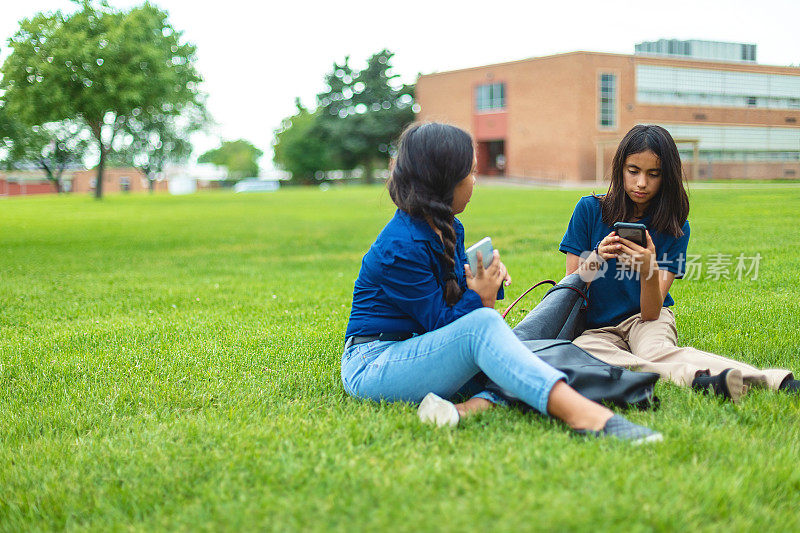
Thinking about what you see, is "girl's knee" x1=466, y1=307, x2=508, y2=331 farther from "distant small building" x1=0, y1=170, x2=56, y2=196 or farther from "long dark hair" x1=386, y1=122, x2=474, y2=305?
"distant small building" x1=0, y1=170, x2=56, y2=196

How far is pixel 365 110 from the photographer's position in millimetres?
52594

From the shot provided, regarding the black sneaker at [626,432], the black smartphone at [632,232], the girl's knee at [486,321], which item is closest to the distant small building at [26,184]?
the black smartphone at [632,232]

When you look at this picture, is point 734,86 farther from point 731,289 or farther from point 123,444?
point 123,444

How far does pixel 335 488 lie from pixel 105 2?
75.7ft

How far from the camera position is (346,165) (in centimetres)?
5509

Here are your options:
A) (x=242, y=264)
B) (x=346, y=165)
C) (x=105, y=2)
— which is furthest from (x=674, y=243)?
(x=346, y=165)

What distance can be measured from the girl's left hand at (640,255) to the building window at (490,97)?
1361 inches

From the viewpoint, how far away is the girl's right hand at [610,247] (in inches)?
132

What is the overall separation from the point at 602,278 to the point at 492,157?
119ft

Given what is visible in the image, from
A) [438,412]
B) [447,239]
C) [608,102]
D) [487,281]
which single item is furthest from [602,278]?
[608,102]

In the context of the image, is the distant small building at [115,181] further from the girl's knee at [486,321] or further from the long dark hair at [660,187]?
the girl's knee at [486,321]

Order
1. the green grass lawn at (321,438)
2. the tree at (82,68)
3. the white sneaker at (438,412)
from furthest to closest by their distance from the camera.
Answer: the tree at (82,68)
the white sneaker at (438,412)
the green grass lawn at (321,438)

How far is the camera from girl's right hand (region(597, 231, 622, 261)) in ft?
11.0

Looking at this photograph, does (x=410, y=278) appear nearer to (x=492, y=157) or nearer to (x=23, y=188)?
(x=492, y=157)
